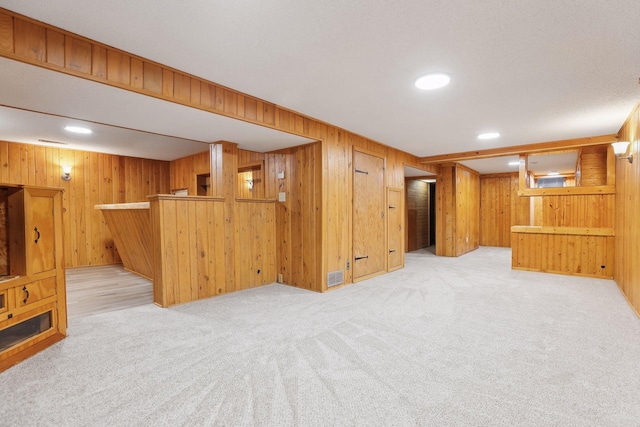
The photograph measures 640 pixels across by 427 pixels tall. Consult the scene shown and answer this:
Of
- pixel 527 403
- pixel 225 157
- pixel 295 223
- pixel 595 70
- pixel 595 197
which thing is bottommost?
pixel 527 403

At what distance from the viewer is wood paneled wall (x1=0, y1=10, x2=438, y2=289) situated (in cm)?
187

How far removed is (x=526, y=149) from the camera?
5.31m

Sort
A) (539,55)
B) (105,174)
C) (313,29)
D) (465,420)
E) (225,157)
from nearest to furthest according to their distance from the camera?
(465,420), (313,29), (539,55), (225,157), (105,174)

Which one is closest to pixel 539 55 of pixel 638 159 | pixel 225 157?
pixel 638 159

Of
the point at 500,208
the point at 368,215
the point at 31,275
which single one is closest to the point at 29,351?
the point at 31,275

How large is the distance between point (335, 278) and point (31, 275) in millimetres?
3207

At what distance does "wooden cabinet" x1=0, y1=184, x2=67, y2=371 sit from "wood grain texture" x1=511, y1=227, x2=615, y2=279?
6.84 metres

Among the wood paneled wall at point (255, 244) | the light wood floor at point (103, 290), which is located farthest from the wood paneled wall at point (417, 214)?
the light wood floor at point (103, 290)

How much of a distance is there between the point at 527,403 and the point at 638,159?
10.7 feet

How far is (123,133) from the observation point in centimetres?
457

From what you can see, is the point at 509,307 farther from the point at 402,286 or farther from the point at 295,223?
the point at 295,223

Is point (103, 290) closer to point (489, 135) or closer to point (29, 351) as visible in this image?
point (29, 351)

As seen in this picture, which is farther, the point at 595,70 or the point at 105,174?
the point at 105,174

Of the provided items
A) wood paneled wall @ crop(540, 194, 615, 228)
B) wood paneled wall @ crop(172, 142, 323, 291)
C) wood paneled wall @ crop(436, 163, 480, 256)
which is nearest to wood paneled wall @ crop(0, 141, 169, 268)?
wood paneled wall @ crop(172, 142, 323, 291)
